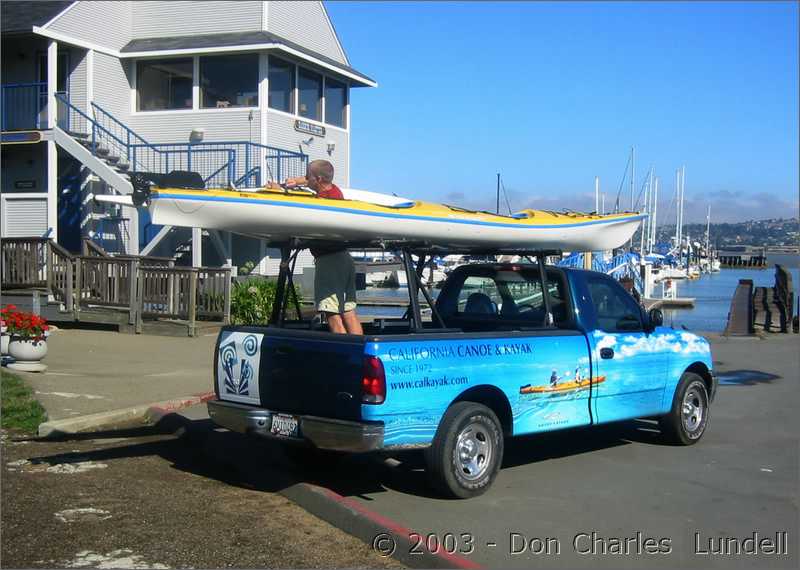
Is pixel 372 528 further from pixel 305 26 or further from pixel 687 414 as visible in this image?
pixel 305 26

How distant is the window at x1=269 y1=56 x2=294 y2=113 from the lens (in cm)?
2423

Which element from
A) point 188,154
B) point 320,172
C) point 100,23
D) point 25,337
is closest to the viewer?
point 320,172

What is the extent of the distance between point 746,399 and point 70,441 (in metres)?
8.90

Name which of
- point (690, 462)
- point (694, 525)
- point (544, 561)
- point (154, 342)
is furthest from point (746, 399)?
point (154, 342)

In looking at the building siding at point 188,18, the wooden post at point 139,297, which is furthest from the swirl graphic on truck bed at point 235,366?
the building siding at point 188,18

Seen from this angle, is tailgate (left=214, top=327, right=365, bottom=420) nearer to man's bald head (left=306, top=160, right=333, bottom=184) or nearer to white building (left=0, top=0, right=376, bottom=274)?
man's bald head (left=306, top=160, right=333, bottom=184)

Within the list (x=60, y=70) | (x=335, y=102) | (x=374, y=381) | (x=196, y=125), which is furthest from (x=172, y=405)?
→ (x=335, y=102)

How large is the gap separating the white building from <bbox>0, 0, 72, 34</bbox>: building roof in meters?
0.05

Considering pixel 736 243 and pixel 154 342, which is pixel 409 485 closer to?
pixel 154 342

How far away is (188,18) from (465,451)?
68.1 ft

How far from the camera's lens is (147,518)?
6414 millimetres

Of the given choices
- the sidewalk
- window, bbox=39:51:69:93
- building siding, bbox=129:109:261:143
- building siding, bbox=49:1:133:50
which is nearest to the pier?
building siding, bbox=129:109:261:143

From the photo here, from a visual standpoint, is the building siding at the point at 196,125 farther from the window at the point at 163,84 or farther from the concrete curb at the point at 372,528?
the concrete curb at the point at 372,528

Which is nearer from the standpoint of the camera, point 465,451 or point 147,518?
point 147,518
